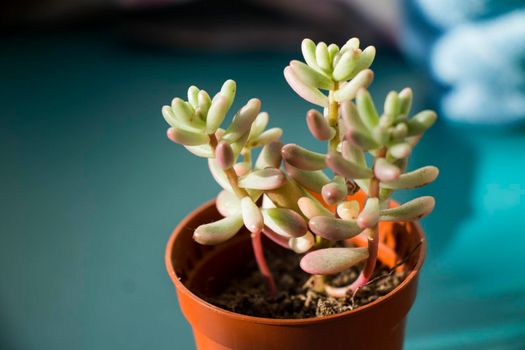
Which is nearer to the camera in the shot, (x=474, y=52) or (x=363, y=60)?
(x=363, y=60)

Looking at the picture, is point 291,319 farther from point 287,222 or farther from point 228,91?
point 228,91

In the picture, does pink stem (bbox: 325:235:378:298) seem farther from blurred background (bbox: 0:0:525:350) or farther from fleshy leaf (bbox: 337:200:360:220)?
blurred background (bbox: 0:0:525:350)

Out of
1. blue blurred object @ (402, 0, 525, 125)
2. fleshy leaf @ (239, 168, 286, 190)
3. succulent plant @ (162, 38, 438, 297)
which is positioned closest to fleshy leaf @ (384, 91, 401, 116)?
succulent plant @ (162, 38, 438, 297)

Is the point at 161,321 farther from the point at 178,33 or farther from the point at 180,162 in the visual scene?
the point at 178,33

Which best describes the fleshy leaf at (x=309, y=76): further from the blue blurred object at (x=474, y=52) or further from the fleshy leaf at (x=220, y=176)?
the blue blurred object at (x=474, y=52)

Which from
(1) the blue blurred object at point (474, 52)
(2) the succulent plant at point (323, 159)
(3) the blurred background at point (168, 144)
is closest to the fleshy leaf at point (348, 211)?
(2) the succulent plant at point (323, 159)

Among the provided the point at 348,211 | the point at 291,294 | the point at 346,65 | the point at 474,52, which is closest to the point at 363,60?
the point at 346,65
